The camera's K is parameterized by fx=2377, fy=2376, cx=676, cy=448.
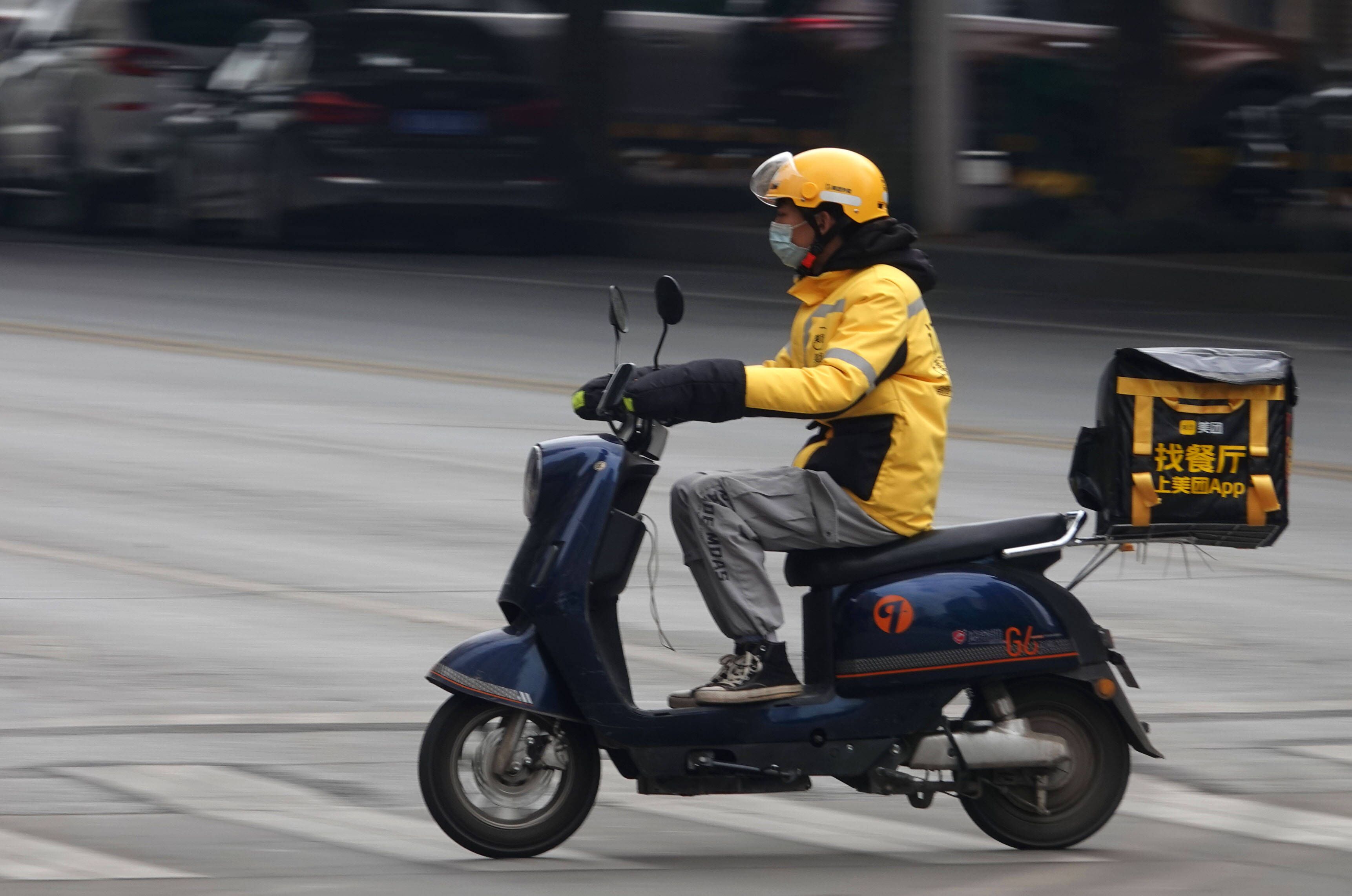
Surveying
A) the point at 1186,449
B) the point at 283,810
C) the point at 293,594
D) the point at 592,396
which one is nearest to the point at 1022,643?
the point at 1186,449

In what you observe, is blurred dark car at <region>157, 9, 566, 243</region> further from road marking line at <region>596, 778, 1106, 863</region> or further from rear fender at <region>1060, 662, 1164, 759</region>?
rear fender at <region>1060, 662, 1164, 759</region>

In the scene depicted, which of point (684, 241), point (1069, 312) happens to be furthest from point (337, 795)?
point (684, 241)

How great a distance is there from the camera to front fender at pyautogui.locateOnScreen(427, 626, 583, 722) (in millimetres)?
5348

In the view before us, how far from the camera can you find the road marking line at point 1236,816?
581 centimetres

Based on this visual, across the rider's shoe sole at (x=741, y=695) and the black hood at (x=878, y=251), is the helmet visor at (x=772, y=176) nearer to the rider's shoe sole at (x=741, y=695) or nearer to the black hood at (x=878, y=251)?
the black hood at (x=878, y=251)

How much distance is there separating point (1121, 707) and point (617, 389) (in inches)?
56.0

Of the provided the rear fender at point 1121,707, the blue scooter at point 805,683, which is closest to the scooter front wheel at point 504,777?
the blue scooter at point 805,683

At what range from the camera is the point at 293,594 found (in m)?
8.60

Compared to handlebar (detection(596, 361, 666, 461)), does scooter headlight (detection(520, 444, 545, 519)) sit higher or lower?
lower

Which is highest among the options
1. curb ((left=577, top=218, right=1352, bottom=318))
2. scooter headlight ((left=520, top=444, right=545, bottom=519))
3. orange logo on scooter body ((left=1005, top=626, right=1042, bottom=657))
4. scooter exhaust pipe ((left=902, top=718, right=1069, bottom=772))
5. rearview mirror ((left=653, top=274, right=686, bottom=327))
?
rearview mirror ((left=653, top=274, right=686, bottom=327))

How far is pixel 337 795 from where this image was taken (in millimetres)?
6051

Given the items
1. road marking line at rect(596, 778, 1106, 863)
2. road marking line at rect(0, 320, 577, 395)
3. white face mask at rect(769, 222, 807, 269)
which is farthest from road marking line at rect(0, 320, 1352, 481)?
white face mask at rect(769, 222, 807, 269)

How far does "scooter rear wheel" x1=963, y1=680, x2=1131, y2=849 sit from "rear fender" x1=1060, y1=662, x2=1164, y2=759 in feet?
0.07

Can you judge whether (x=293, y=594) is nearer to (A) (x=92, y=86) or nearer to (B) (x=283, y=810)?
(B) (x=283, y=810)
